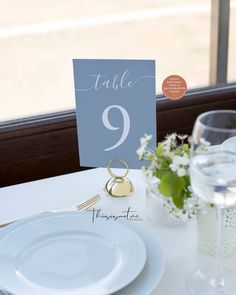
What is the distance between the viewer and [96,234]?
2.55ft

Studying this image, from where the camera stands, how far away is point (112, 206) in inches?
35.8

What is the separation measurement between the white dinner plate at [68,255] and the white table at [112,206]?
2.4 inches

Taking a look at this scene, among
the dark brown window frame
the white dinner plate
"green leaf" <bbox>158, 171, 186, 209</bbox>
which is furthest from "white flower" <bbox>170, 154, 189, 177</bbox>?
the dark brown window frame

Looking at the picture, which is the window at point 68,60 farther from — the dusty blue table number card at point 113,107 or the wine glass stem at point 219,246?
the wine glass stem at point 219,246

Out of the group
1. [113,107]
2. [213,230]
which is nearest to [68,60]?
[113,107]

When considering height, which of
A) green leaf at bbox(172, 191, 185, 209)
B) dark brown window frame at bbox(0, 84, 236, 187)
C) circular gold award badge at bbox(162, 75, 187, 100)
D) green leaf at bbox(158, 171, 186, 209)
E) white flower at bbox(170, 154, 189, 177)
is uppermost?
circular gold award badge at bbox(162, 75, 187, 100)

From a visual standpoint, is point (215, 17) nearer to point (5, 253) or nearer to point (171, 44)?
point (5, 253)

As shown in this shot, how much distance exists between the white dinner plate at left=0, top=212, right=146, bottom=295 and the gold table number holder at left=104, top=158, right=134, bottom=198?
14 centimetres

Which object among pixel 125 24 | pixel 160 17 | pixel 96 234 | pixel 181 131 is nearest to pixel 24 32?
pixel 125 24

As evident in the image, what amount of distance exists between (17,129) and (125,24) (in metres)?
2.09

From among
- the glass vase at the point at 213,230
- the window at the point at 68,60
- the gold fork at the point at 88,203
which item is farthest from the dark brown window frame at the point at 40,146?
the glass vase at the point at 213,230

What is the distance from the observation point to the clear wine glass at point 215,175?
2.05 feet

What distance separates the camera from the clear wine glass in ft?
2.05

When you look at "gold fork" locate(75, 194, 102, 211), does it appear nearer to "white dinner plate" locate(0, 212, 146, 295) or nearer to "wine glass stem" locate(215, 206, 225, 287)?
"white dinner plate" locate(0, 212, 146, 295)
